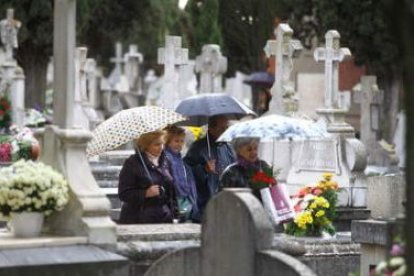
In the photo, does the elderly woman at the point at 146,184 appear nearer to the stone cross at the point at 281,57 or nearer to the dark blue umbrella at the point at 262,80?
the stone cross at the point at 281,57

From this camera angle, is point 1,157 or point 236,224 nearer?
point 236,224

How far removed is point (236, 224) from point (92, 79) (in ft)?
126

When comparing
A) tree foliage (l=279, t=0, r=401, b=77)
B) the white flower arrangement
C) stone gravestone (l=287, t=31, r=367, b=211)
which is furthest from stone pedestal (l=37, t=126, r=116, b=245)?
tree foliage (l=279, t=0, r=401, b=77)

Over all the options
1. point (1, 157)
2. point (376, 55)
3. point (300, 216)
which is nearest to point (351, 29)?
point (376, 55)

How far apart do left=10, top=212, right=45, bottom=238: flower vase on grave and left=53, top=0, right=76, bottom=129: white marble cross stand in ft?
2.36

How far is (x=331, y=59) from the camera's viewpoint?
83.6 feet

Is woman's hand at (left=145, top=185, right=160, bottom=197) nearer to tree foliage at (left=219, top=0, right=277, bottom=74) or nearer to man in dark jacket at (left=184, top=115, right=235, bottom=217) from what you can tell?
man in dark jacket at (left=184, top=115, right=235, bottom=217)

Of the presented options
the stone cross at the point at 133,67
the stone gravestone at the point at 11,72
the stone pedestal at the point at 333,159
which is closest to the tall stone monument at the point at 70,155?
the stone pedestal at the point at 333,159

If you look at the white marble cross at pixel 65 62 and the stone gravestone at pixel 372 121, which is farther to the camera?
the stone gravestone at pixel 372 121

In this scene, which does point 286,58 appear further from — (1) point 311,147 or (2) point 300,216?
(2) point 300,216

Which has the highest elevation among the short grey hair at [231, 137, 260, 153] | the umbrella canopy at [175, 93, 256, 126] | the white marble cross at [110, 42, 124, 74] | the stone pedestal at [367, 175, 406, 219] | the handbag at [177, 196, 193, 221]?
the white marble cross at [110, 42, 124, 74]

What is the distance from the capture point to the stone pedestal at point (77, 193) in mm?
10617

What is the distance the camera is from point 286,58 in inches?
992

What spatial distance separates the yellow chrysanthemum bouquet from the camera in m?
15.4
